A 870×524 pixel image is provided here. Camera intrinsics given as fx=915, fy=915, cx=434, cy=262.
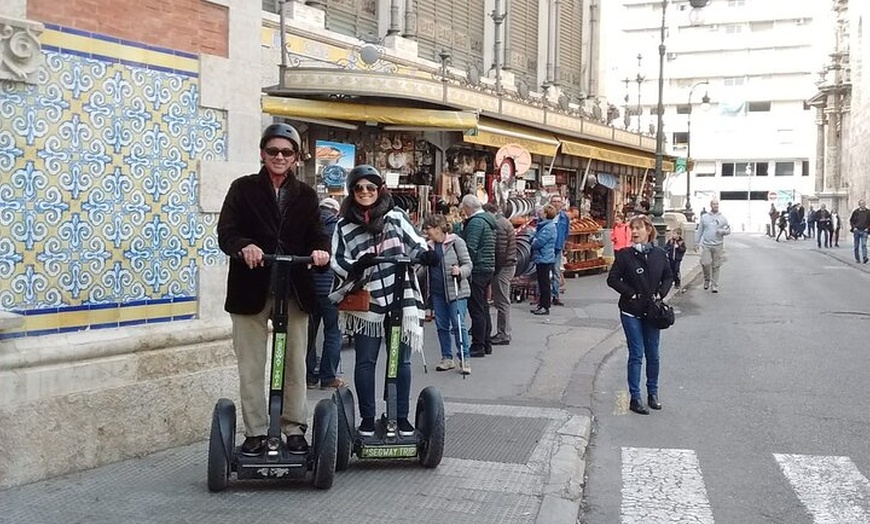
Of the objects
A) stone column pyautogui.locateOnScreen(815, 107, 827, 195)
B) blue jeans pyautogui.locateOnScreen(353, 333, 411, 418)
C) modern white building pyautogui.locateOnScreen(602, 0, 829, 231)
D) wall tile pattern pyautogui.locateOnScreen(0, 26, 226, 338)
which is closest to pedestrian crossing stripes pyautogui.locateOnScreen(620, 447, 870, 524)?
blue jeans pyautogui.locateOnScreen(353, 333, 411, 418)

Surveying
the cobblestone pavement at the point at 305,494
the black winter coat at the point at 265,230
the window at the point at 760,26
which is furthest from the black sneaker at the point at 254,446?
the window at the point at 760,26

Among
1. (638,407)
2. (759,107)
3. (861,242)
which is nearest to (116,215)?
(638,407)

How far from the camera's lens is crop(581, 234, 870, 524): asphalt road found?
223 inches

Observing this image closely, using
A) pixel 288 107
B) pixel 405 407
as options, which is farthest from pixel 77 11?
pixel 288 107

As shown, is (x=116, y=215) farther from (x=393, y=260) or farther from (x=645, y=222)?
(x=645, y=222)

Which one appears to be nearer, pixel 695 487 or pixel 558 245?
pixel 695 487

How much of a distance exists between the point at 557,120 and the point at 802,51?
7041 cm

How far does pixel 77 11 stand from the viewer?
18.1 ft

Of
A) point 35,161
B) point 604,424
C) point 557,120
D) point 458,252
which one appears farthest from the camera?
point 557,120

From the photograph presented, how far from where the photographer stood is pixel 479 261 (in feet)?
34.4

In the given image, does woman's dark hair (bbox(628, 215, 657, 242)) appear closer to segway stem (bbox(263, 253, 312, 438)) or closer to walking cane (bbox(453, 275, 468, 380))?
walking cane (bbox(453, 275, 468, 380))

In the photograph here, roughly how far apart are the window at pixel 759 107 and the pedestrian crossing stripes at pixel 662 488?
82.0 metres

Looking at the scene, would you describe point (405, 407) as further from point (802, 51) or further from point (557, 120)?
point (802, 51)

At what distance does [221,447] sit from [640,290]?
14.3 ft
